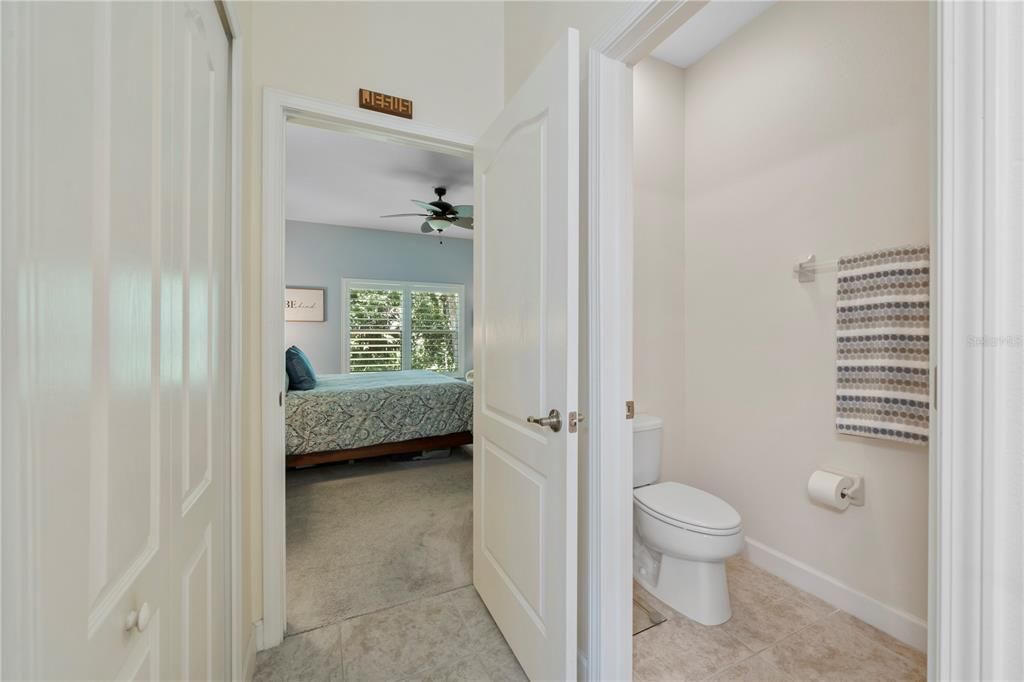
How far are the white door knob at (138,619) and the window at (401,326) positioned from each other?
566 cm

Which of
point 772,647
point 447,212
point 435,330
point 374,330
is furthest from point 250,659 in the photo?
point 435,330

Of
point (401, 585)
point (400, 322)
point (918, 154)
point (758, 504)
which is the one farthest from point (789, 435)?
point (400, 322)

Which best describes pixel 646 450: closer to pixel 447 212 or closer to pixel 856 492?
pixel 856 492

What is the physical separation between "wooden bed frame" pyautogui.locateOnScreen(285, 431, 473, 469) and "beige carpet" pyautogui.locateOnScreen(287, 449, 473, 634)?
0.15m

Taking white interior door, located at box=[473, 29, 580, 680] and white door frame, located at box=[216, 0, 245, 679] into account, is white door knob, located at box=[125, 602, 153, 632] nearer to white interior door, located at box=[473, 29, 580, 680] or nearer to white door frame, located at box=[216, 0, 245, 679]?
white door frame, located at box=[216, 0, 245, 679]

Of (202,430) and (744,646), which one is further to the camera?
(744,646)

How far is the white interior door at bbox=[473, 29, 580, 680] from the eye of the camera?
3.83ft

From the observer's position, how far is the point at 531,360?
1.37 meters

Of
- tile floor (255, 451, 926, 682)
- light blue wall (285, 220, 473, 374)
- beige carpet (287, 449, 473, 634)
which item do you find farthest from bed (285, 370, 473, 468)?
light blue wall (285, 220, 473, 374)

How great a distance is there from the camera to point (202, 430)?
0.98 meters

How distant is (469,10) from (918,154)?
1965 mm

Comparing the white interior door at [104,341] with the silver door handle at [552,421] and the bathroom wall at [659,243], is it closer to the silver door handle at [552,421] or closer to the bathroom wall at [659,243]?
the silver door handle at [552,421]

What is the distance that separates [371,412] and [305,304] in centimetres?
281
